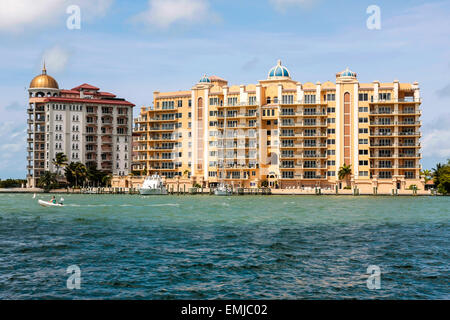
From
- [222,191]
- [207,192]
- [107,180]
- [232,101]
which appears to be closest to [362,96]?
[232,101]

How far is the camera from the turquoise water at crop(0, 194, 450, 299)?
23.8 m

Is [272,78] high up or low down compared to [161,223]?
up

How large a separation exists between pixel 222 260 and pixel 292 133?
116 m

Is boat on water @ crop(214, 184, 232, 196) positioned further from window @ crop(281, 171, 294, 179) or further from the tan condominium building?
window @ crop(281, 171, 294, 179)

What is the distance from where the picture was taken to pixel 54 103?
173750mm

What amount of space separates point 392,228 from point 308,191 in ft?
286

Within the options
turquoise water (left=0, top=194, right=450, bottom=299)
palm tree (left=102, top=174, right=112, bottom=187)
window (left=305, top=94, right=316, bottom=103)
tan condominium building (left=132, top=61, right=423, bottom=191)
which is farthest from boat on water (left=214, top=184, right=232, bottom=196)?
turquoise water (left=0, top=194, right=450, bottom=299)

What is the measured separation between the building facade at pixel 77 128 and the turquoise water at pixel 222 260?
12360 centimetres

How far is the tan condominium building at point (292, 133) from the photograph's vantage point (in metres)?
141

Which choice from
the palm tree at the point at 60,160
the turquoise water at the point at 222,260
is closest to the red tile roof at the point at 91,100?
the palm tree at the point at 60,160

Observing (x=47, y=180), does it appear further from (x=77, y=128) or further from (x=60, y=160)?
(x=77, y=128)
